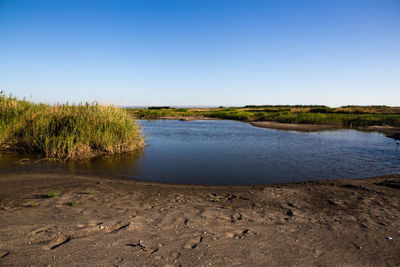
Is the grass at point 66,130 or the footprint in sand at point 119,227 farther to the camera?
the grass at point 66,130

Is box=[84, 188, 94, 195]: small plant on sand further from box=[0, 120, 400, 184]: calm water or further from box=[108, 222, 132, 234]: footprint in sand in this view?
box=[108, 222, 132, 234]: footprint in sand

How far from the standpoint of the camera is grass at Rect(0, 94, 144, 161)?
10758 millimetres

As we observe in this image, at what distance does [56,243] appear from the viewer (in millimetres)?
3797

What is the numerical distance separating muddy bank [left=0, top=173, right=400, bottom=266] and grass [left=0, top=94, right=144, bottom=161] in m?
3.62

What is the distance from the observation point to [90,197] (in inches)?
237

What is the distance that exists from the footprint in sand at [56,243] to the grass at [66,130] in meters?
7.40

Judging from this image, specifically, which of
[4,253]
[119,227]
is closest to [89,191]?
[119,227]

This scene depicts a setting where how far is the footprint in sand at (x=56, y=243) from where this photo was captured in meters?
3.66

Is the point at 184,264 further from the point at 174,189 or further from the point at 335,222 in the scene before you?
the point at 174,189

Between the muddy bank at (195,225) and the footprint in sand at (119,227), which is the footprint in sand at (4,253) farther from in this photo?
the footprint in sand at (119,227)

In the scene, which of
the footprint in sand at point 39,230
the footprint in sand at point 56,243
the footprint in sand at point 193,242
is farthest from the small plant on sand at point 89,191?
the footprint in sand at point 193,242

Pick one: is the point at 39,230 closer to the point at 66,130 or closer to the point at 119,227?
the point at 119,227

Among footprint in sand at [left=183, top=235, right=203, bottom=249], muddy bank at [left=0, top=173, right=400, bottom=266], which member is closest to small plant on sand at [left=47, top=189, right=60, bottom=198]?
muddy bank at [left=0, top=173, right=400, bottom=266]

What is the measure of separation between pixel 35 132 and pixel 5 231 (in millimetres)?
8903
